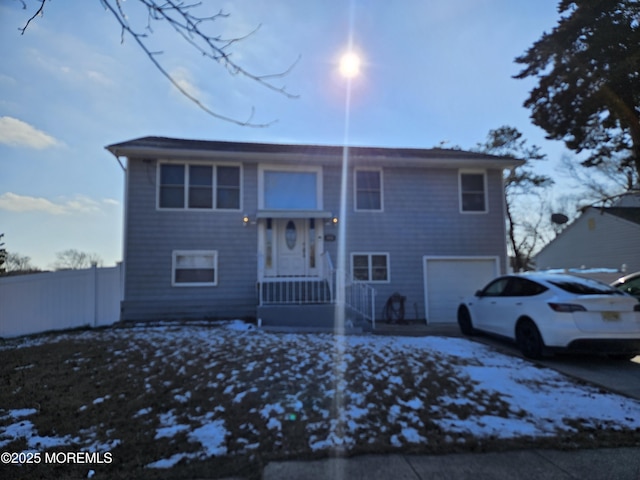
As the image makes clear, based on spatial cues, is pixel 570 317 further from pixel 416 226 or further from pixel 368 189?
pixel 368 189

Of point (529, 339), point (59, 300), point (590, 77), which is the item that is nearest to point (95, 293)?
point (59, 300)

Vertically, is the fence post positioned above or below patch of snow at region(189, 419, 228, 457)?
above

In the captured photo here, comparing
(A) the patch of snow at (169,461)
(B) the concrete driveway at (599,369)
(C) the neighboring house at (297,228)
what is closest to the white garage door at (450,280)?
(C) the neighboring house at (297,228)

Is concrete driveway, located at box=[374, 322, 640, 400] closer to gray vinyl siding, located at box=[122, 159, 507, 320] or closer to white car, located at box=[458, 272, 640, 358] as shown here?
white car, located at box=[458, 272, 640, 358]

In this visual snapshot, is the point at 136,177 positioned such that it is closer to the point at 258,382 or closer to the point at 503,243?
the point at 258,382

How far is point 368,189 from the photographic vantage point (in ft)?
39.7

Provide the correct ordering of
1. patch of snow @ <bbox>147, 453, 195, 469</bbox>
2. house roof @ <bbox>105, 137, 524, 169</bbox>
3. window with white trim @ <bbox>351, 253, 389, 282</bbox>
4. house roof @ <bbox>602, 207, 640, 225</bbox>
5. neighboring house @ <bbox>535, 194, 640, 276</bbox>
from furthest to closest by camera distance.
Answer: house roof @ <bbox>602, 207, 640, 225</bbox> < neighboring house @ <bbox>535, 194, 640, 276</bbox> < window with white trim @ <bbox>351, 253, 389, 282</bbox> < house roof @ <bbox>105, 137, 524, 169</bbox> < patch of snow @ <bbox>147, 453, 195, 469</bbox>

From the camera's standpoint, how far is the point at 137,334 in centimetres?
778

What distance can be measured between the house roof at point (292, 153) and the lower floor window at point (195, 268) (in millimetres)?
2678

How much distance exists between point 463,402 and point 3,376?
5.59 m

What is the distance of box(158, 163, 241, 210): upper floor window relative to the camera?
1108 cm

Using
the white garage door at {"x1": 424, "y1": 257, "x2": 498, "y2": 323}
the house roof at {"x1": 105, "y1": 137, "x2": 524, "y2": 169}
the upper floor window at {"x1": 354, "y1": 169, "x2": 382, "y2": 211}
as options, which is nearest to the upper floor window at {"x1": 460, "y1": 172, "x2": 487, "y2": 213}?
the house roof at {"x1": 105, "y1": 137, "x2": 524, "y2": 169}

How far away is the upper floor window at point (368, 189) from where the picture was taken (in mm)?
12008

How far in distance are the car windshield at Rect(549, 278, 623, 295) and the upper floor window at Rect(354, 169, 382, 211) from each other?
610 cm
